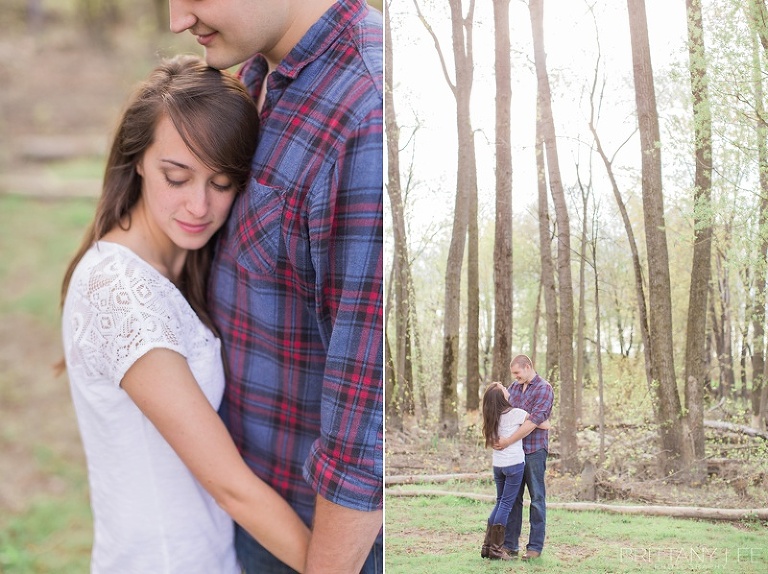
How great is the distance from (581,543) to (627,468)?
0.16 metres

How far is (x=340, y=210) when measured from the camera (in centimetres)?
142

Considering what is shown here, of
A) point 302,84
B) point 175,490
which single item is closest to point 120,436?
point 175,490

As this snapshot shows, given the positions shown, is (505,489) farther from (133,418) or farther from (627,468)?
(133,418)

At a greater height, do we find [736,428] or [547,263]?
[547,263]

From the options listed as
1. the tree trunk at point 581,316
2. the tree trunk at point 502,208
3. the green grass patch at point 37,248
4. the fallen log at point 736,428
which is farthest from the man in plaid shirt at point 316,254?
the green grass patch at point 37,248

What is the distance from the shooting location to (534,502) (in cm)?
144

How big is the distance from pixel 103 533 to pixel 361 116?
45.8 inches

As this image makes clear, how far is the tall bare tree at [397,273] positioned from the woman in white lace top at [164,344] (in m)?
0.33

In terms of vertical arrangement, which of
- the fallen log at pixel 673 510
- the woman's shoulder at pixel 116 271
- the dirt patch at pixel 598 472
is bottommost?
the fallen log at pixel 673 510

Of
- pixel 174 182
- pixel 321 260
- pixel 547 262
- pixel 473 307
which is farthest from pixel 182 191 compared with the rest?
pixel 547 262

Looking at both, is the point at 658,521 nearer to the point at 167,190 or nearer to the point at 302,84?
the point at 302,84

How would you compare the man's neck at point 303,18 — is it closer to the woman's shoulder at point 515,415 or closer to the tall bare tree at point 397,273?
the tall bare tree at point 397,273

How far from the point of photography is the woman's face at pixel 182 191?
166 cm

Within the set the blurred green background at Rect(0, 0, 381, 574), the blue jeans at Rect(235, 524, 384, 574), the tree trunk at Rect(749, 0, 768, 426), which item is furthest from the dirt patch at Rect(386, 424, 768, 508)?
the blurred green background at Rect(0, 0, 381, 574)
